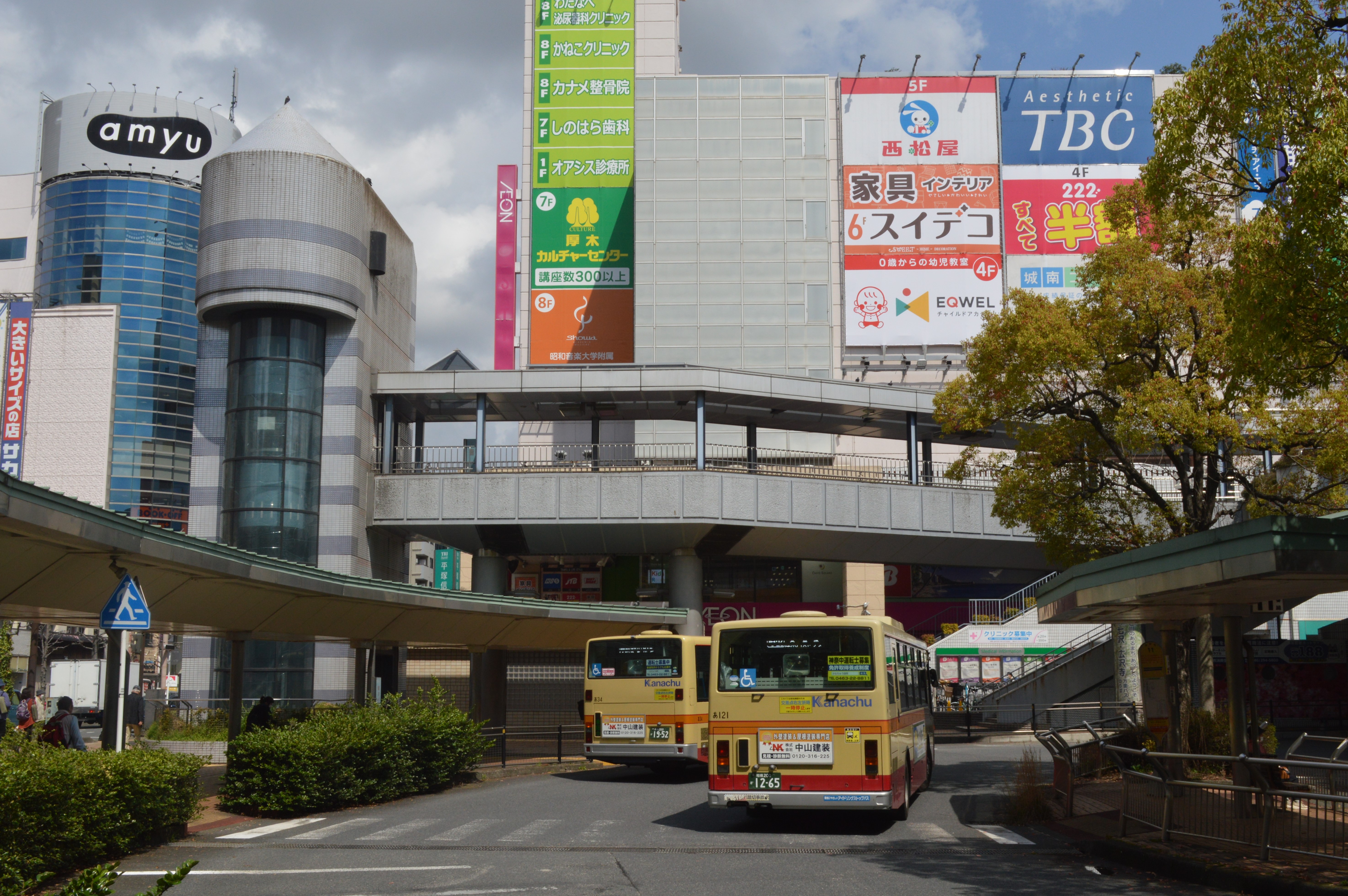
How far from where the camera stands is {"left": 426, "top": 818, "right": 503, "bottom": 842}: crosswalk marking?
1415 cm

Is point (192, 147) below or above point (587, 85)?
above

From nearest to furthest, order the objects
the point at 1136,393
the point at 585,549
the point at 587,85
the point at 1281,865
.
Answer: the point at 1281,865 < the point at 1136,393 < the point at 585,549 < the point at 587,85

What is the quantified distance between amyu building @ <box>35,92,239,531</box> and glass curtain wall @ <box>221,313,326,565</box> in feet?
204

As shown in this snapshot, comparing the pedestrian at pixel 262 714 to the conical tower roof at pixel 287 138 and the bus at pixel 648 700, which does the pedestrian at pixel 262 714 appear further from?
the conical tower roof at pixel 287 138

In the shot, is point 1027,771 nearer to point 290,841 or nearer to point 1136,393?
point 1136,393

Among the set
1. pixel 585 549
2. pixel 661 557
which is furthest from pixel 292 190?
pixel 661 557

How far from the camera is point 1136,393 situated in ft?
65.2

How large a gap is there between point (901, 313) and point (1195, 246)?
37.2 metres

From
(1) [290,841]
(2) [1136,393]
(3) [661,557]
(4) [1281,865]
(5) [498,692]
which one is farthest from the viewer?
(3) [661,557]

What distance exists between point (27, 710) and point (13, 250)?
91.1 m

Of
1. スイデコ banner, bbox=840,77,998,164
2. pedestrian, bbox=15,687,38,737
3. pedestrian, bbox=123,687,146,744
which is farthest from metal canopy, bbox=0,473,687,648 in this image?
スイデコ banner, bbox=840,77,998,164

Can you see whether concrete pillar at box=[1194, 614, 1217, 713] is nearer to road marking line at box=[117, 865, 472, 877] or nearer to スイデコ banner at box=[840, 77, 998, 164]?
road marking line at box=[117, 865, 472, 877]

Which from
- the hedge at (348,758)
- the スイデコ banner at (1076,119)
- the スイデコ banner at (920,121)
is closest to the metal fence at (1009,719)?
the hedge at (348,758)

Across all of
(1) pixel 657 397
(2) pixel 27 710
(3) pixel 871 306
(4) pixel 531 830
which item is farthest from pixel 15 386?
(4) pixel 531 830
